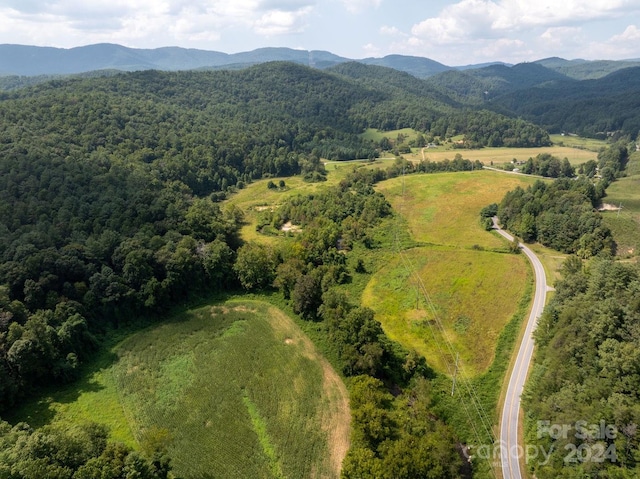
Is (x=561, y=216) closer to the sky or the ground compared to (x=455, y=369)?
closer to the sky

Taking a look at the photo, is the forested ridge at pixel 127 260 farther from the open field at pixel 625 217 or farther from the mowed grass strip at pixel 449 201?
the open field at pixel 625 217

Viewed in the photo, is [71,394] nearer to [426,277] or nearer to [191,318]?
[191,318]

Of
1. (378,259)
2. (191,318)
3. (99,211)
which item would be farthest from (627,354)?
(99,211)

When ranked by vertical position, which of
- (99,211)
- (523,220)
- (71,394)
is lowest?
(71,394)

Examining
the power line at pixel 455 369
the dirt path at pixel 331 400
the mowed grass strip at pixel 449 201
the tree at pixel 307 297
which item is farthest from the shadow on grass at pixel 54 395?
the mowed grass strip at pixel 449 201

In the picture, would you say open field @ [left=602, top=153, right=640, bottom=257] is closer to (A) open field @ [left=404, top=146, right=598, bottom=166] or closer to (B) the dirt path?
(A) open field @ [left=404, top=146, right=598, bottom=166]

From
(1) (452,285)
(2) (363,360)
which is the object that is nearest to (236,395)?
(2) (363,360)

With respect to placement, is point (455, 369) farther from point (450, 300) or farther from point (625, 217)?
point (625, 217)
